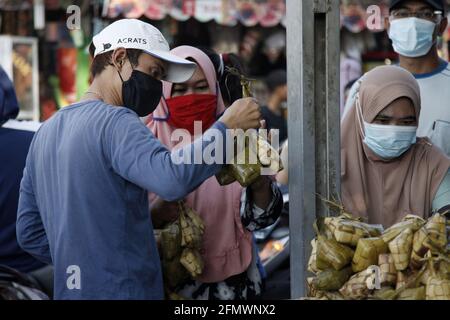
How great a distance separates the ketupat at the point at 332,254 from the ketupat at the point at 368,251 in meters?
0.04

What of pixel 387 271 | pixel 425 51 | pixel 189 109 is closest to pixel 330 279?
pixel 387 271

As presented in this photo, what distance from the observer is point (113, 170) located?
123 inches

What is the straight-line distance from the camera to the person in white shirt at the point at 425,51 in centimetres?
477

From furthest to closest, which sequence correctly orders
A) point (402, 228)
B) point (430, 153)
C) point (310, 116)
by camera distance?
point (430, 153) < point (310, 116) < point (402, 228)

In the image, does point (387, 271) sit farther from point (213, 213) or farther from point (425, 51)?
point (425, 51)

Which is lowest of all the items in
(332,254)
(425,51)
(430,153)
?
(332,254)

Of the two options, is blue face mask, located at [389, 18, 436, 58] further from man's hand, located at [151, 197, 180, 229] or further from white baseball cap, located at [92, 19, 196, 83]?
white baseball cap, located at [92, 19, 196, 83]

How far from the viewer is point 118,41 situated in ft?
10.7

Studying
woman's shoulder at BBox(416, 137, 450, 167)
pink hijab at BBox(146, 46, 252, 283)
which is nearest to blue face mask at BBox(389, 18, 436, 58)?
woman's shoulder at BBox(416, 137, 450, 167)

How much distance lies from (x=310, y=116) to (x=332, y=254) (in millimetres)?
526

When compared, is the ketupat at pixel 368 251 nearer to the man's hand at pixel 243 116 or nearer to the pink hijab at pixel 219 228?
the man's hand at pixel 243 116

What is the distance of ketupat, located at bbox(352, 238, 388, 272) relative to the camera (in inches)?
125
